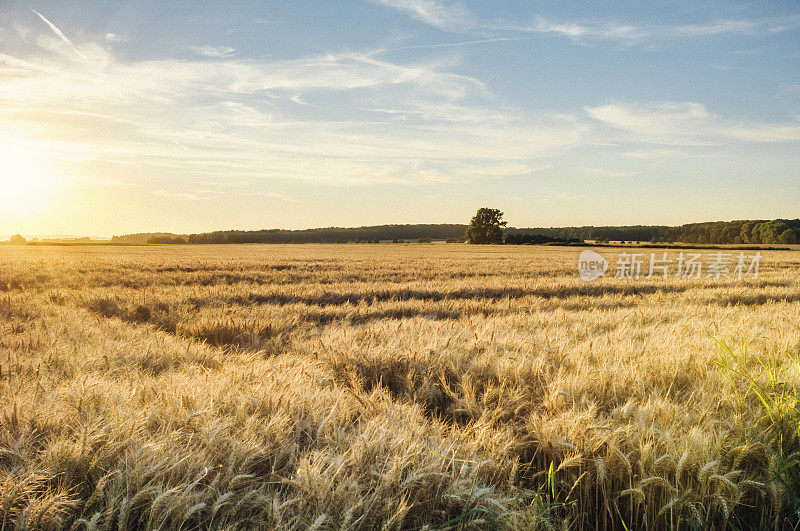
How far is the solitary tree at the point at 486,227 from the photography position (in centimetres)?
10219

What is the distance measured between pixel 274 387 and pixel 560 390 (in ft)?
5.69

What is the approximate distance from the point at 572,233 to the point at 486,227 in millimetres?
71898

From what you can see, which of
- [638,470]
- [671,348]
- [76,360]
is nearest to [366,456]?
[638,470]

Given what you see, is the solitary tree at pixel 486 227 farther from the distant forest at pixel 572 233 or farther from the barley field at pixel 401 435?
the barley field at pixel 401 435

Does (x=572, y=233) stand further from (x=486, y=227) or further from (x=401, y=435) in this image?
(x=401, y=435)

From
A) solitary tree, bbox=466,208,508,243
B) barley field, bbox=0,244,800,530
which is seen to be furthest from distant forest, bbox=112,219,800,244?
barley field, bbox=0,244,800,530

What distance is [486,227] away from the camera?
10300 centimetres

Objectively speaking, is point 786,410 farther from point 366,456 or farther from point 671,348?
point 366,456

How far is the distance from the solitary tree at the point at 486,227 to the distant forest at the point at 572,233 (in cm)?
424

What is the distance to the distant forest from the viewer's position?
103812 mm

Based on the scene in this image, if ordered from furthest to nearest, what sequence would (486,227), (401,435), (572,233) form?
(572,233) → (486,227) → (401,435)

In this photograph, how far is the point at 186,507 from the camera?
4.40 feet

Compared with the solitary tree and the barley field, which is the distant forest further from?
the barley field

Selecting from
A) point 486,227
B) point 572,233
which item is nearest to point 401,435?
point 486,227
